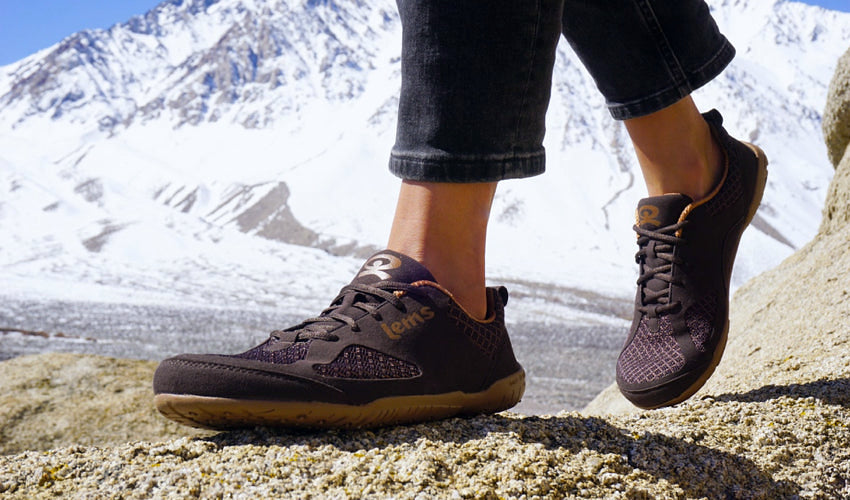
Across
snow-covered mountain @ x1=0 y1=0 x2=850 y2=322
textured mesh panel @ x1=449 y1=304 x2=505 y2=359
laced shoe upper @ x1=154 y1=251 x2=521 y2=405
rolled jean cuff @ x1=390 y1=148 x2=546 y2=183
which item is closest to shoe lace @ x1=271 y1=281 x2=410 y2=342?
laced shoe upper @ x1=154 y1=251 x2=521 y2=405

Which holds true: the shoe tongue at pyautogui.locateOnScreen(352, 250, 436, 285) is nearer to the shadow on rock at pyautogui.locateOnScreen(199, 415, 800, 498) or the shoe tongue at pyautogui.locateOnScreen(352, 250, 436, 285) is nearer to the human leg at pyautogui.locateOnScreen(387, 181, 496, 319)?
the human leg at pyautogui.locateOnScreen(387, 181, 496, 319)

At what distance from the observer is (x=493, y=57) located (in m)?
1.19

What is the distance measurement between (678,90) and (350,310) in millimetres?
861

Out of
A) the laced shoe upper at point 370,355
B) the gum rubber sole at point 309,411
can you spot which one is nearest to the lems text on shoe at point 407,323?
the laced shoe upper at point 370,355

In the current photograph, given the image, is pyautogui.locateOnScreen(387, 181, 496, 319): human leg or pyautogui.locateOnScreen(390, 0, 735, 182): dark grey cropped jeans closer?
pyautogui.locateOnScreen(390, 0, 735, 182): dark grey cropped jeans

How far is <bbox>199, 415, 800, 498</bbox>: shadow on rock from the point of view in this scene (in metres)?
1.20

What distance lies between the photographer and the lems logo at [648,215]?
5.33ft

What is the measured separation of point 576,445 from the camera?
49.6 inches

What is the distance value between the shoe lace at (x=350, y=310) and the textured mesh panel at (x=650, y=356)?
0.58 meters

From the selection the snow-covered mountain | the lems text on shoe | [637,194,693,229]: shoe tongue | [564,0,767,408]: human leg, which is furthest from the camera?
the snow-covered mountain

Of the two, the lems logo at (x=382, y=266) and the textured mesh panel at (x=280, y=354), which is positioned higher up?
the lems logo at (x=382, y=266)

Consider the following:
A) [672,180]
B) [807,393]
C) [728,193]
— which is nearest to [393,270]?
[672,180]

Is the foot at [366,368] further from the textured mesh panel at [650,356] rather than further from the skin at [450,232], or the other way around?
the textured mesh panel at [650,356]

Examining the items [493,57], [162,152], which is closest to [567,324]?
[493,57]
